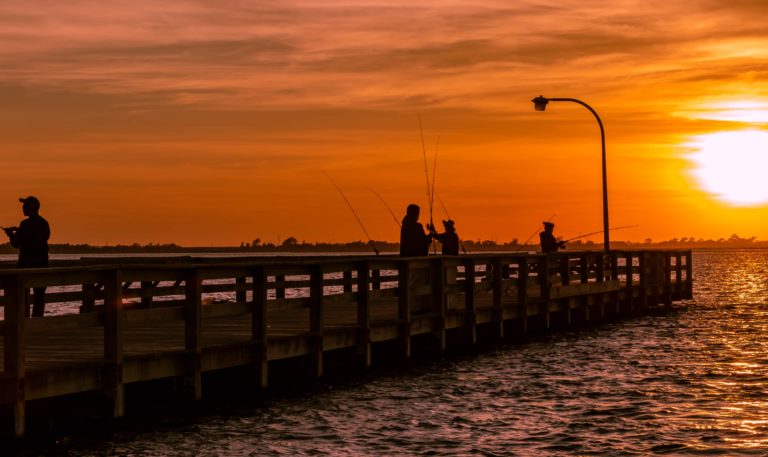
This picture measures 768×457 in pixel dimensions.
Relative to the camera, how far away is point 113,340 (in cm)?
1299

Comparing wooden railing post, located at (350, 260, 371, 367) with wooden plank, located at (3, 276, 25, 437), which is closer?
wooden plank, located at (3, 276, 25, 437)

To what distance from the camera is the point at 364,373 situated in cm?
1934

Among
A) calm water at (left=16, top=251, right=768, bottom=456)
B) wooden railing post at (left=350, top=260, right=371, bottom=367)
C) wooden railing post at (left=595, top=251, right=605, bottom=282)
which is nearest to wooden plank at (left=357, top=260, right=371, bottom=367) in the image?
wooden railing post at (left=350, top=260, right=371, bottom=367)

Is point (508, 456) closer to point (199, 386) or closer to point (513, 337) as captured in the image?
point (199, 386)

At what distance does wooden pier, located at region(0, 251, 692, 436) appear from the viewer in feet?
40.1

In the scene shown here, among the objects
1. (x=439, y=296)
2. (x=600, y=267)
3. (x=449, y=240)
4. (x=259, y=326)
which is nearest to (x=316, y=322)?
(x=259, y=326)

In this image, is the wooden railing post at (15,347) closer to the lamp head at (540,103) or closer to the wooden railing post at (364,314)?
the wooden railing post at (364,314)

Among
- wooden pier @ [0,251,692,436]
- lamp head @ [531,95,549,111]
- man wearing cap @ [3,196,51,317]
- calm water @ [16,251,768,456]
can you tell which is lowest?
calm water @ [16,251,768,456]

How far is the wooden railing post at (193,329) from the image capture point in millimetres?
14469

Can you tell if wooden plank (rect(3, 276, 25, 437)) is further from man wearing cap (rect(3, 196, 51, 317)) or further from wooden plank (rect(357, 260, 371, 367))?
wooden plank (rect(357, 260, 371, 367))

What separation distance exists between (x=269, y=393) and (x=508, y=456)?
513 centimetres

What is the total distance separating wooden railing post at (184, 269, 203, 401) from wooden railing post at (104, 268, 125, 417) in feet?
4.79

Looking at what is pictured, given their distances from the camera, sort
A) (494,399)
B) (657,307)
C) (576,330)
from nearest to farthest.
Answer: (494,399), (576,330), (657,307)

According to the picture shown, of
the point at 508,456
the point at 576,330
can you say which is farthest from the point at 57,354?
the point at 576,330
